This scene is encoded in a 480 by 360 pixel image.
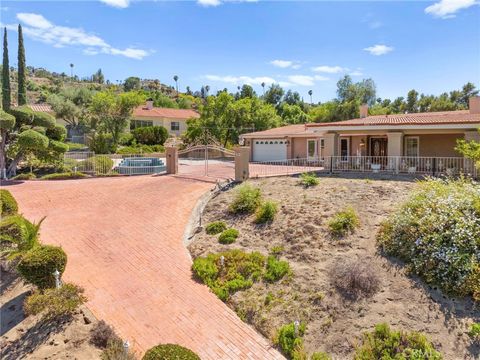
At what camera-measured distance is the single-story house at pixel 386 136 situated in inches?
822

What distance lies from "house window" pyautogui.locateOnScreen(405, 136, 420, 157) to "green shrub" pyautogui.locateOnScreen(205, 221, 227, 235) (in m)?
17.1

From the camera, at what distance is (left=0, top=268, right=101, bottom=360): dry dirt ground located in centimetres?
799

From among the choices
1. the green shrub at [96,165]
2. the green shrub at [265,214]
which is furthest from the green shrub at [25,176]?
the green shrub at [265,214]

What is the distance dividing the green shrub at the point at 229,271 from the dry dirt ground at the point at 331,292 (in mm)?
326

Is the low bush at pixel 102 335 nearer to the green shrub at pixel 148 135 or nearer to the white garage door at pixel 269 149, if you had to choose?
the white garage door at pixel 269 149

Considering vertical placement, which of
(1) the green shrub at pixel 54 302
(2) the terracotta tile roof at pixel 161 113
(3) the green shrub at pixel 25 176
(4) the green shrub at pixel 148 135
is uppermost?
(2) the terracotta tile roof at pixel 161 113

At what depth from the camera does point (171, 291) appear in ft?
34.5

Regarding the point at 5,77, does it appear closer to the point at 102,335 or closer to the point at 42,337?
the point at 42,337

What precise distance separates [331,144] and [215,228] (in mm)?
14078

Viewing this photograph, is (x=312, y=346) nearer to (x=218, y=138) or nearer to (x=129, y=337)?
(x=129, y=337)

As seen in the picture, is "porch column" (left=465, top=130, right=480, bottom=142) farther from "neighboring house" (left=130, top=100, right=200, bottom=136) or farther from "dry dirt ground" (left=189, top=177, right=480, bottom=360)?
"neighboring house" (left=130, top=100, right=200, bottom=136)

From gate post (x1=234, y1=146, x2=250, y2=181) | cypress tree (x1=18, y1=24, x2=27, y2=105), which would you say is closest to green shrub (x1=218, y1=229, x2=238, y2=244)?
gate post (x1=234, y1=146, x2=250, y2=181)

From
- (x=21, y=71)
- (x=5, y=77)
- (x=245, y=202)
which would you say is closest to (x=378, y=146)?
(x=245, y=202)

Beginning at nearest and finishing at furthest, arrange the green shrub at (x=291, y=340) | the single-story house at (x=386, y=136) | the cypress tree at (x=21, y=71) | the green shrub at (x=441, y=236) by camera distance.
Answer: the green shrub at (x=291, y=340)
the green shrub at (x=441, y=236)
the single-story house at (x=386, y=136)
the cypress tree at (x=21, y=71)
